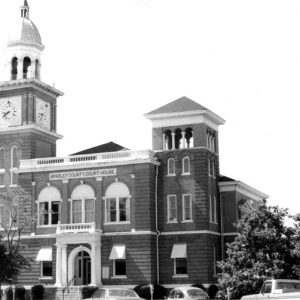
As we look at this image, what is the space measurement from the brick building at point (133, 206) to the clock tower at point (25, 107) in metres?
0.25

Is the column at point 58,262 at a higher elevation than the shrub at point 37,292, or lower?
higher

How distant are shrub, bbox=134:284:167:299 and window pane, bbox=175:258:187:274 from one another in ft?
6.91

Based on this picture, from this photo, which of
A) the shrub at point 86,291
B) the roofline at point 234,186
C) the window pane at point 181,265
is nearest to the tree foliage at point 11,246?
the shrub at point 86,291

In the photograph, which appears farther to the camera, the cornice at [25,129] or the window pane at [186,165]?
the cornice at [25,129]

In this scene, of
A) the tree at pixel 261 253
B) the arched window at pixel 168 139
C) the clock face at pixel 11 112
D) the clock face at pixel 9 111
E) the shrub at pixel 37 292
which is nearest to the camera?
the tree at pixel 261 253

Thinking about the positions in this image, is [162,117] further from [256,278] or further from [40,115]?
[256,278]

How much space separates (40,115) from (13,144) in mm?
3753

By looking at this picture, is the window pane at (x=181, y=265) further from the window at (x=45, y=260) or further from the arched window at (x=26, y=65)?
the arched window at (x=26, y=65)

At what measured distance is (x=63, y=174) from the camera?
62.7 metres

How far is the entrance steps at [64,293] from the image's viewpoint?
58.5 m

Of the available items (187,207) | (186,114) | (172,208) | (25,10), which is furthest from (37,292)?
(25,10)

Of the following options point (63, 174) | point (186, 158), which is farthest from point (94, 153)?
point (186, 158)

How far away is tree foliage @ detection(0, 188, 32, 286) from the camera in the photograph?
168ft

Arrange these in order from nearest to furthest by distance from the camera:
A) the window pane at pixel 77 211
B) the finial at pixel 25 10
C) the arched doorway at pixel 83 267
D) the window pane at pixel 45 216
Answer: the arched doorway at pixel 83 267 < the window pane at pixel 77 211 < the window pane at pixel 45 216 < the finial at pixel 25 10
